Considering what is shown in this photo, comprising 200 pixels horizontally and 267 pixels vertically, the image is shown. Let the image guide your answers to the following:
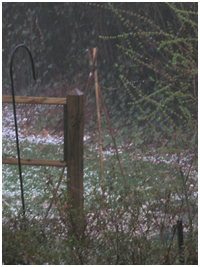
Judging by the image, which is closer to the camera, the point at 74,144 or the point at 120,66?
the point at 74,144

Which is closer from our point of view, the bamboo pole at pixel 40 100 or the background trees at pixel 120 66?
the bamboo pole at pixel 40 100

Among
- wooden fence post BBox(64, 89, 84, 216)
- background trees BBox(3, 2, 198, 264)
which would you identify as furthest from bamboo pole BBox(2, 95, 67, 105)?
background trees BBox(3, 2, 198, 264)

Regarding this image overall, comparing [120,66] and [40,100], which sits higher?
[120,66]

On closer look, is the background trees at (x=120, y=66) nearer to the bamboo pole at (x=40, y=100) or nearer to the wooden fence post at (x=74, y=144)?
the wooden fence post at (x=74, y=144)

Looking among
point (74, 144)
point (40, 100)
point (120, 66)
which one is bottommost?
point (74, 144)

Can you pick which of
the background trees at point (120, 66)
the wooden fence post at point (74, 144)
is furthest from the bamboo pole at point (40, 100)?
the background trees at point (120, 66)

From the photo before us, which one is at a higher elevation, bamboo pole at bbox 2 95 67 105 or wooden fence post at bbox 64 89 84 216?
bamboo pole at bbox 2 95 67 105

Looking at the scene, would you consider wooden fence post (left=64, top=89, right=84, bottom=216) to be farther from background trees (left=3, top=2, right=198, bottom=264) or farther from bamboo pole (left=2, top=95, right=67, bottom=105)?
background trees (left=3, top=2, right=198, bottom=264)

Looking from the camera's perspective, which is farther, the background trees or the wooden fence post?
the background trees

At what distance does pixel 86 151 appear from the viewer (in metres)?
6.72

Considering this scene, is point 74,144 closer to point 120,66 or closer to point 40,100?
point 40,100

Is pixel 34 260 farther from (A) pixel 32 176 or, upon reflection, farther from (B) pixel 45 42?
(B) pixel 45 42

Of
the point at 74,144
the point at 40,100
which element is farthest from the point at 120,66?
the point at 74,144

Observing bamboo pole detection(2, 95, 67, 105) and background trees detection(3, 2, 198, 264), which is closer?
bamboo pole detection(2, 95, 67, 105)
